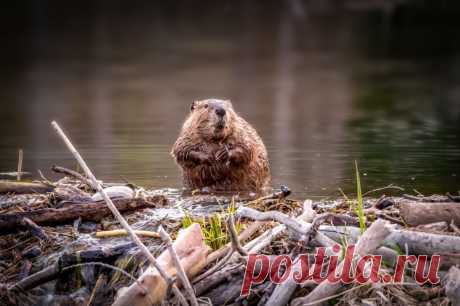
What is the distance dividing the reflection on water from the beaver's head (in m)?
0.52

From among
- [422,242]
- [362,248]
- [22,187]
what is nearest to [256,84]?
[22,187]

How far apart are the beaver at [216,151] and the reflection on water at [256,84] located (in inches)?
13.4

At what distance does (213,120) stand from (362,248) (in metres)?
2.83

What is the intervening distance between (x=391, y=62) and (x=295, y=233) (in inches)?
707

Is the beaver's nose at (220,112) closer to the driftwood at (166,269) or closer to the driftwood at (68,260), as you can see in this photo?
the driftwood at (68,260)

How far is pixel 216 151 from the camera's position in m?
6.80

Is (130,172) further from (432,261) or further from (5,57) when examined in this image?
(5,57)

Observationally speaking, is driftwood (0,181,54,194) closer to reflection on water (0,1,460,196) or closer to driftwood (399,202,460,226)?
reflection on water (0,1,460,196)

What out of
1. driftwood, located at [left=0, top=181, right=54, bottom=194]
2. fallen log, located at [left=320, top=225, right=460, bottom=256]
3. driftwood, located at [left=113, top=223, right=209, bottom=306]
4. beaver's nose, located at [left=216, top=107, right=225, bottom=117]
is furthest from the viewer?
beaver's nose, located at [left=216, top=107, right=225, bottom=117]

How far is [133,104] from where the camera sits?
14.5 metres

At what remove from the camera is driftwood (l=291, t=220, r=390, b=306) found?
3980 mm

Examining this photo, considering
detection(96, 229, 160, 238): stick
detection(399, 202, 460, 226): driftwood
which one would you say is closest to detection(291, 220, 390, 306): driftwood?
detection(399, 202, 460, 226): driftwood

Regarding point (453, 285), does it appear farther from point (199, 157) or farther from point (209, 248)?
point (199, 157)

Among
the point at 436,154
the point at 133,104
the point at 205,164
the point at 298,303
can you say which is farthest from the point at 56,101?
the point at 298,303
